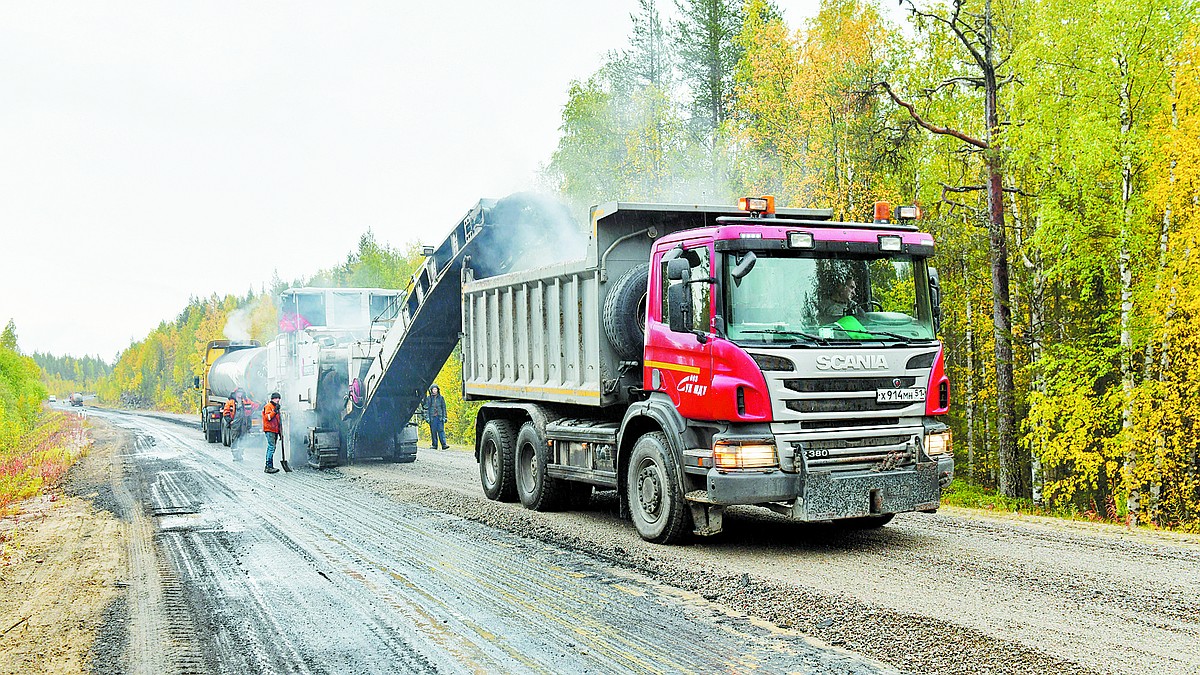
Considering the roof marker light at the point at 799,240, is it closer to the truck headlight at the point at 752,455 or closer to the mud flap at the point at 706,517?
the truck headlight at the point at 752,455

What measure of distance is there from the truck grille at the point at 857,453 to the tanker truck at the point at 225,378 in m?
19.7

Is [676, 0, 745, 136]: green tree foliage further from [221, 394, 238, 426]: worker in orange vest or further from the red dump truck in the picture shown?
the red dump truck

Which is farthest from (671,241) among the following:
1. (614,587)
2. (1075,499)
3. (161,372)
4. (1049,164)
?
(161,372)

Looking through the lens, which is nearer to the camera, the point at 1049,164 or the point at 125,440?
the point at 1049,164

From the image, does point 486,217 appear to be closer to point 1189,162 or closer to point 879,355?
point 879,355

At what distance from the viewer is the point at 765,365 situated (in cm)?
729

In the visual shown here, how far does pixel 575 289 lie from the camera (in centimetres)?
968

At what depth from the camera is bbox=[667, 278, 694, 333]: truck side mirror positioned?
7.64 meters

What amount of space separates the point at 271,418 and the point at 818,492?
42.7ft

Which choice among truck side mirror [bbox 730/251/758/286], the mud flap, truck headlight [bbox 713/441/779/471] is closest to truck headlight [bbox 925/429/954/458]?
truck headlight [bbox 713/441/779/471]

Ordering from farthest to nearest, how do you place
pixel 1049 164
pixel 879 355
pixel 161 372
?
1. pixel 161 372
2. pixel 1049 164
3. pixel 879 355

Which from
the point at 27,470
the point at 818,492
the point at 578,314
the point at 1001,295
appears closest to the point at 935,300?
the point at 818,492

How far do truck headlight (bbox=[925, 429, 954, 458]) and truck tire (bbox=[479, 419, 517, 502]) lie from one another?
18.0ft

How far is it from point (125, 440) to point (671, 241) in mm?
29471
